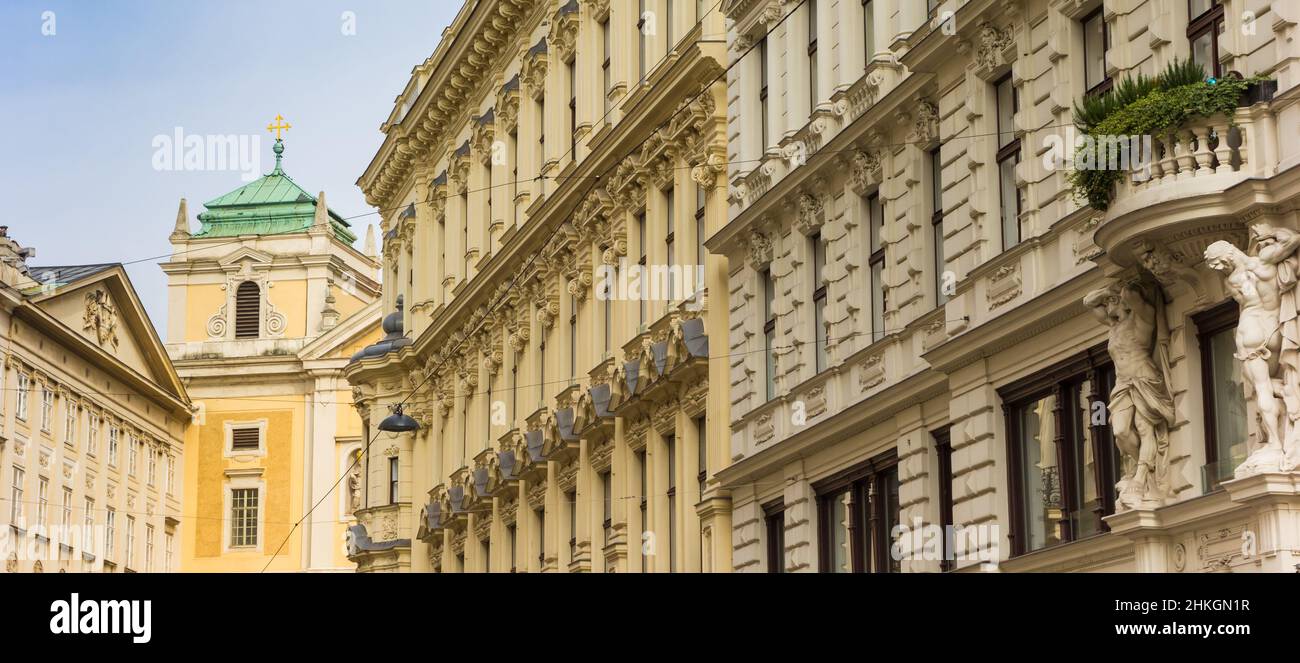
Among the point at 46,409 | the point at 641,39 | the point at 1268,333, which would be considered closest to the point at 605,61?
the point at 641,39

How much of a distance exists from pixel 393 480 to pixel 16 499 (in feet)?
72.7

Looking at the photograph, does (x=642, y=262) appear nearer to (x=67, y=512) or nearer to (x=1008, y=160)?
(x=1008, y=160)

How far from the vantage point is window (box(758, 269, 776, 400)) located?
34.8 m

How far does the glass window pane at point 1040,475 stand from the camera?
25.3 m

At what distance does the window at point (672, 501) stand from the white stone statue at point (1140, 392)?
17.2 meters

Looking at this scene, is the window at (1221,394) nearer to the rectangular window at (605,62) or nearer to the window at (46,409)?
the rectangular window at (605,62)

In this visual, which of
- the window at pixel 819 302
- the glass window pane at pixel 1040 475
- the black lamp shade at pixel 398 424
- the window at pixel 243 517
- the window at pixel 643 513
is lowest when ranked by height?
the glass window pane at pixel 1040 475

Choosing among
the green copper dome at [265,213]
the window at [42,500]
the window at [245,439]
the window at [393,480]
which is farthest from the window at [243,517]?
the window at [393,480]

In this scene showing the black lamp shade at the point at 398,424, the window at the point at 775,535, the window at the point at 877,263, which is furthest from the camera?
the black lamp shade at the point at 398,424

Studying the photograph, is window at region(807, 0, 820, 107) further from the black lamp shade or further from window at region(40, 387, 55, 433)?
window at region(40, 387, 55, 433)

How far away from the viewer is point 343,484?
97.8m

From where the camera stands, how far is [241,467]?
3989 inches
